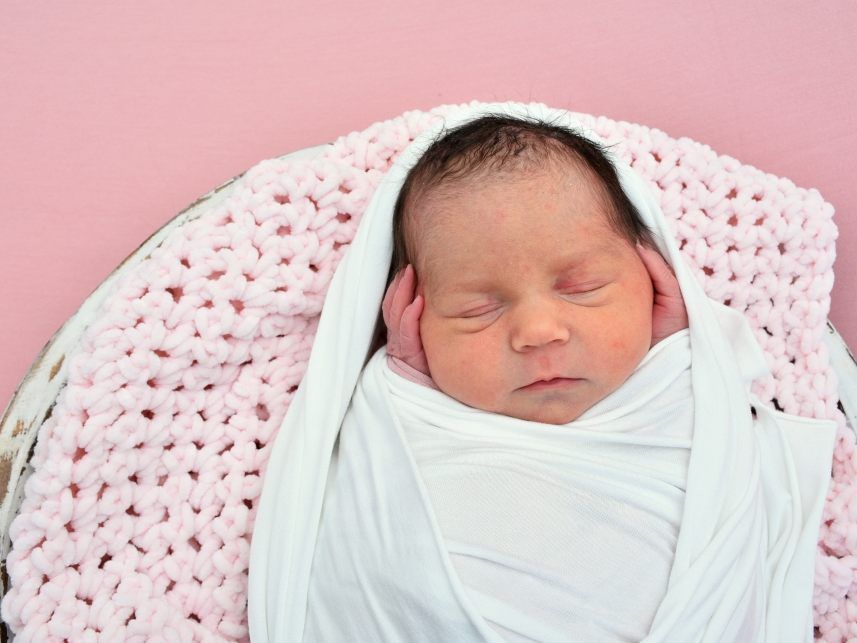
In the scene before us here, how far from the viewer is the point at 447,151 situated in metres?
1.06

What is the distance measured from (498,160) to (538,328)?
23cm

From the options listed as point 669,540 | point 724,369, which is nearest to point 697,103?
point 724,369

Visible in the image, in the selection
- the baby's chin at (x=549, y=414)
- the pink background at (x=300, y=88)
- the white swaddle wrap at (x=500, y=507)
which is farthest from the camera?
the pink background at (x=300, y=88)

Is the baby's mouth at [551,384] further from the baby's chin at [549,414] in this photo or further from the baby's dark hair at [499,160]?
the baby's dark hair at [499,160]

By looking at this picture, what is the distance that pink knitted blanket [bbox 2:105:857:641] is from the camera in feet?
3.24

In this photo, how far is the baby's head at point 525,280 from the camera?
98cm

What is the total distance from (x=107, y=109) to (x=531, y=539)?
3.55ft

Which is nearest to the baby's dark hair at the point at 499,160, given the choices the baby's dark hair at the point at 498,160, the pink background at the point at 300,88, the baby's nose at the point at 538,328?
the baby's dark hair at the point at 498,160

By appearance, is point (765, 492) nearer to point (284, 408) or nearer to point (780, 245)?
point (780, 245)

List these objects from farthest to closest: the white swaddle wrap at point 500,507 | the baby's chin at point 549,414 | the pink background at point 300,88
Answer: the pink background at point 300,88 → the baby's chin at point 549,414 → the white swaddle wrap at point 500,507

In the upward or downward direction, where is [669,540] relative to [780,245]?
downward

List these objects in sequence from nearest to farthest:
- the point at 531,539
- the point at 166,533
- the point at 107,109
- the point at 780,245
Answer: the point at 531,539, the point at 166,533, the point at 780,245, the point at 107,109

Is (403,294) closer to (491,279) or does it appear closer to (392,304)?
(392,304)

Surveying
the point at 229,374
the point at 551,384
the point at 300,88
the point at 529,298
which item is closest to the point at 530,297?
the point at 529,298
